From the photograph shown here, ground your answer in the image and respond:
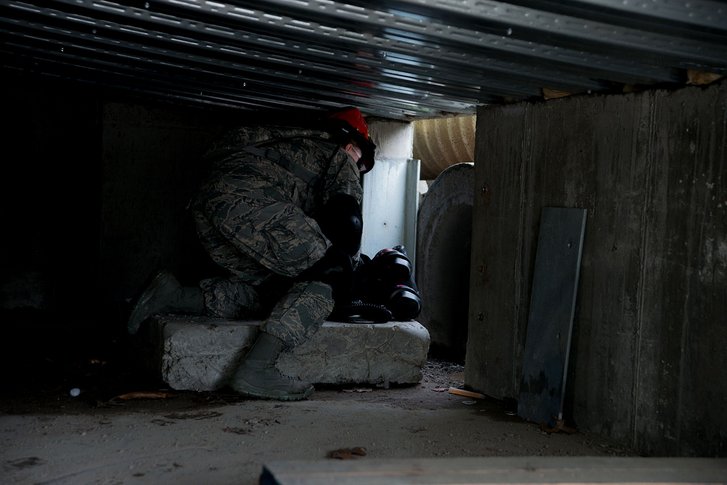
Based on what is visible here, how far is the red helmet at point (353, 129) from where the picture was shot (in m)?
5.29

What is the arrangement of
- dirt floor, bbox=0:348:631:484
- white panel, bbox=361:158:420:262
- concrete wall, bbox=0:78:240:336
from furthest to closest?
1. concrete wall, bbox=0:78:240:336
2. white panel, bbox=361:158:420:262
3. dirt floor, bbox=0:348:631:484

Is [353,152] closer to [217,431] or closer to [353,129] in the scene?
[353,129]

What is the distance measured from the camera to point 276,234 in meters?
4.89

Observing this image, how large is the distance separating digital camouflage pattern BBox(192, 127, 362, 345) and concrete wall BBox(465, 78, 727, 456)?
3.81 feet

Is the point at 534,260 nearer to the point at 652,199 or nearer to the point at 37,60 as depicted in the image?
the point at 652,199

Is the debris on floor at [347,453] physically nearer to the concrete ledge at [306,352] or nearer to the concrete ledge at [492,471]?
the concrete ledge at [492,471]

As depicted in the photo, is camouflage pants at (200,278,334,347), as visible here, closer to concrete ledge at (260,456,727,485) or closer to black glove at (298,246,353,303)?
black glove at (298,246,353,303)

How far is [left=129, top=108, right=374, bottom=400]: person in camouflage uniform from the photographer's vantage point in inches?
189

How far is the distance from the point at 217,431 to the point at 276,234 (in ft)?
4.55

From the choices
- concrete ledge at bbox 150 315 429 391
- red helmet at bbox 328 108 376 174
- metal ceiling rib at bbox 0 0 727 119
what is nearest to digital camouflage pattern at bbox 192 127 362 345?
red helmet at bbox 328 108 376 174

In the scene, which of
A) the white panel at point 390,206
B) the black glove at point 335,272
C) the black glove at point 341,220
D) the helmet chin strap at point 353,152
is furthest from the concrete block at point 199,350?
the white panel at point 390,206

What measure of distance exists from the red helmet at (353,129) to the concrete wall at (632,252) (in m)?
0.93

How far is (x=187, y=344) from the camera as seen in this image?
4.81m

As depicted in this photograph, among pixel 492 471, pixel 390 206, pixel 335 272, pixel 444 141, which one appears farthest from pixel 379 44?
pixel 444 141
